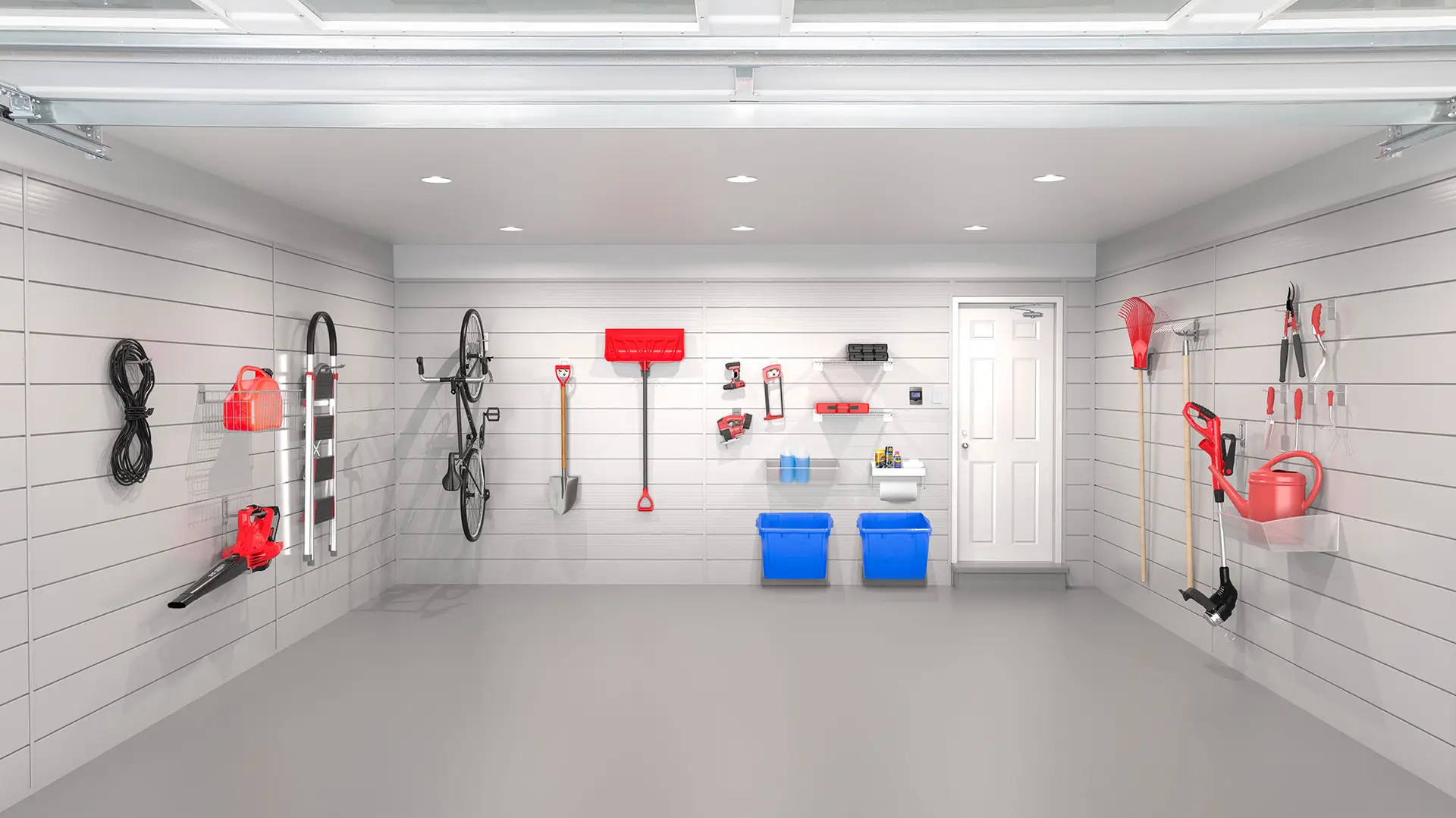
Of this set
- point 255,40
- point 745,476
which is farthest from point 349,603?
point 255,40

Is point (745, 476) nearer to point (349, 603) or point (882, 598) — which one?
point (882, 598)

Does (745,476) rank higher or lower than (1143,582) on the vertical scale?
higher

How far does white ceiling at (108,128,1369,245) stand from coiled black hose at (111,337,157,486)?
0.91 m

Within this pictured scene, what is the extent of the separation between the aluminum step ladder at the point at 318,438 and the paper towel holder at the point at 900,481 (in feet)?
12.7

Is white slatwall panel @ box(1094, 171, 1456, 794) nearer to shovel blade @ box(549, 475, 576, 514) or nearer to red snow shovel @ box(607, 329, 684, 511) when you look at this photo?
red snow shovel @ box(607, 329, 684, 511)

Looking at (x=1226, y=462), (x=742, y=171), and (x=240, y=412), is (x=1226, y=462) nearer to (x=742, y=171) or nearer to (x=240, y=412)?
(x=742, y=171)

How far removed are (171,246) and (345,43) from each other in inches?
87.2

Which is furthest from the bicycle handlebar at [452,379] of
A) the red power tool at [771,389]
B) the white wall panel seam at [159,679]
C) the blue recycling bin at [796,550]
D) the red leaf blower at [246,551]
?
the blue recycling bin at [796,550]

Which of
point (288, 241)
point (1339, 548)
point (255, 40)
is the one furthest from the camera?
point (288, 241)

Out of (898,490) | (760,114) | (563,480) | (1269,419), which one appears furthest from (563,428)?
(1269,419)

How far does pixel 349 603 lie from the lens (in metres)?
5.28

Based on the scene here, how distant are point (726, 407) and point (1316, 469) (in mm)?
3733

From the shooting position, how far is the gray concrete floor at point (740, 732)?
2873mm

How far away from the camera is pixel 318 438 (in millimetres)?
4707
